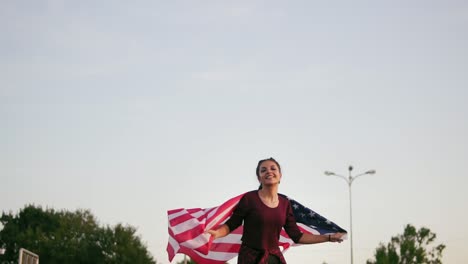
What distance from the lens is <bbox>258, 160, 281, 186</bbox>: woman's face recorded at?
336 inches

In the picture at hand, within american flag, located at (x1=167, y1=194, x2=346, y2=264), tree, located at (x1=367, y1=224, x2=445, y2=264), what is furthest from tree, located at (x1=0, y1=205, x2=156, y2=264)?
american flag, located at (x1=167, y1=194, x2=346, y2=264)

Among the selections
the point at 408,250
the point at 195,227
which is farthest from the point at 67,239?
the point at 195,227

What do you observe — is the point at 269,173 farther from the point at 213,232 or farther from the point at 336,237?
the point at 336,237

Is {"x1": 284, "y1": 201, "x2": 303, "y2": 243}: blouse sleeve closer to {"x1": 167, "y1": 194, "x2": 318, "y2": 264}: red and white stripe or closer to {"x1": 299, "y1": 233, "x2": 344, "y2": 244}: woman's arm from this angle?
{"x1": 299, "y1": 233, "x2": 344, "y2": 244}: woman's arm

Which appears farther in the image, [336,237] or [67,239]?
[67,239]

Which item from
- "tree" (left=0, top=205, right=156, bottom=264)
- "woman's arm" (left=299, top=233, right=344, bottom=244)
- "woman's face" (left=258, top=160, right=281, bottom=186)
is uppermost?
"tree" (left=0, top=205, right=156, bottom=264)

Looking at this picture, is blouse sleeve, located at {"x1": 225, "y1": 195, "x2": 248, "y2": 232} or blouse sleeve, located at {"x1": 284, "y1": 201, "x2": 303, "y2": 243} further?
blouse sleeve, located at {"x1": 284, "y1": 201, "x2": 303, "y2": 243}

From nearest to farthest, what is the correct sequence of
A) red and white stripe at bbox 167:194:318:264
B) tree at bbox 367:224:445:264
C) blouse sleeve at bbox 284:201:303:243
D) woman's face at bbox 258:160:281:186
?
woman's face at bbox 258:160:281:186 < red and white stripe at bbox 167:194:318:264 < blouse sleeve at bbox 284:201:303:243 < tree at bbox 367:224:445:264

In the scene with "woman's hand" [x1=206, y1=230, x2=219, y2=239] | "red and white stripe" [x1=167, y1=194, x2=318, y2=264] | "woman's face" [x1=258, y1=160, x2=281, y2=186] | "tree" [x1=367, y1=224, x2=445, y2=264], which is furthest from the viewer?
"tree" [x1=367, y1=224, x2=445, y2=264]

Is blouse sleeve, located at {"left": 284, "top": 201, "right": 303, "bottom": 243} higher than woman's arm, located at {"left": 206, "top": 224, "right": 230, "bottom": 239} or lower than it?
higher

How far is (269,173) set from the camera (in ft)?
28.0

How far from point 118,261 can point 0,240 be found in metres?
14.8

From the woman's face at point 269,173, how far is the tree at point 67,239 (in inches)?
2484

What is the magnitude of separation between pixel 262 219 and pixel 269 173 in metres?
0.51
